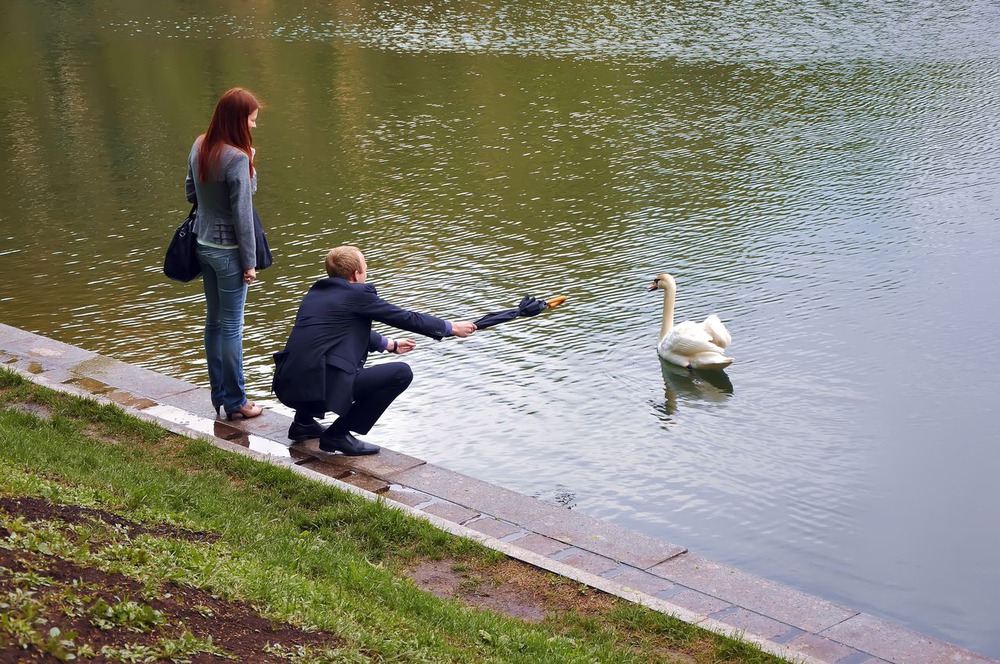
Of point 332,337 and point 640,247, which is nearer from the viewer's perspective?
point 332,337

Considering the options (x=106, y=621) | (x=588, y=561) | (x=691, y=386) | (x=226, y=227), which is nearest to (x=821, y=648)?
(x=588, y=561)

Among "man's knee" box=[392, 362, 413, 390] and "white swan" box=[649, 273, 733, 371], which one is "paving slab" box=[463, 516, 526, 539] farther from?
"white swan" box=[649, 273, 733, 371]

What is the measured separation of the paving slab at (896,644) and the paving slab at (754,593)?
3.3 inches

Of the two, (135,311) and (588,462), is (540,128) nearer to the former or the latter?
(135,311)

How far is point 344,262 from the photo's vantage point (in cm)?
704

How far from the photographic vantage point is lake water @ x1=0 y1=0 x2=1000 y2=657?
786 centimetres

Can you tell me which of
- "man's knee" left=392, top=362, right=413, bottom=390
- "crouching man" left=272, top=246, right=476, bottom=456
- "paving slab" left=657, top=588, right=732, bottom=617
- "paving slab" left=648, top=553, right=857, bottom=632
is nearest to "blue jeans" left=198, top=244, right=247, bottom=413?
"crouching man" left=272, top=246, right=476, bottom=456

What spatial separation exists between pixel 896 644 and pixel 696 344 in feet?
15.0

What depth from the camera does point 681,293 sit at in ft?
37.6

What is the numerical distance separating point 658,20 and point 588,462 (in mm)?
21407

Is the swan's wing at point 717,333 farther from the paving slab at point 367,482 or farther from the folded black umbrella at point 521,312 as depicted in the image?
the paving slab at point 367,482

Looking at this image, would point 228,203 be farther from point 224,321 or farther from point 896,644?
point 896,644

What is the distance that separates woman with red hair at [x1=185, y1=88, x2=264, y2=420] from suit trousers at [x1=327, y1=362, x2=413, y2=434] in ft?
2.66

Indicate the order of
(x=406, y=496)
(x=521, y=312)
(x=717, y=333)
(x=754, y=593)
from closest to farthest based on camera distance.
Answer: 1. (x=754, y=593)
2. (x=406, y=496)
3. (x=521, y=312)
4. (x=717, y=333)
